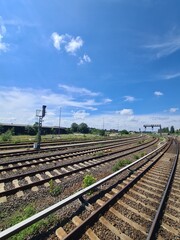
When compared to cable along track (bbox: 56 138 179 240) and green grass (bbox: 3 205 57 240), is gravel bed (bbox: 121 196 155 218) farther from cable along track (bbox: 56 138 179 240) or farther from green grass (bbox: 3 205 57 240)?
green grass (bbox: 3 205 57 240)

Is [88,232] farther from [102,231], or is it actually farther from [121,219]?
[121,219]

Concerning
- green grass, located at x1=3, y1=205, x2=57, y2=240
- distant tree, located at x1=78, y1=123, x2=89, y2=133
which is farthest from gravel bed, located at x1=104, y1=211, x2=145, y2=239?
distant tree, located at x1=78, y1=123, x2=89, y2=133

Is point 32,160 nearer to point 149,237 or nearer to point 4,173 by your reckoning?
point 4,173

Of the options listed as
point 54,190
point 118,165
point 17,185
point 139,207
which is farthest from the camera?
point 118,165

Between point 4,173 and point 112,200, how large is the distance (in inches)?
254

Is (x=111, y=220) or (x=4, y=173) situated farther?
(x=4, y=173)

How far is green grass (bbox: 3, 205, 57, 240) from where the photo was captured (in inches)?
177

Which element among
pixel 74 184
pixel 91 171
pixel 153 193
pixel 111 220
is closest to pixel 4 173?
pixel 74 184

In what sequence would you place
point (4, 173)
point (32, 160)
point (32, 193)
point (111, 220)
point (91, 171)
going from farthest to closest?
1. point (32, 160)
2. point (91, 171)
3. point (4, 173)
4. point (32, 193)
5. point (111, 220)

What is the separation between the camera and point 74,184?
8430 mm

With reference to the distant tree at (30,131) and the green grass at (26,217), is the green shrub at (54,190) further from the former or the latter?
the distant tree at (30,131)

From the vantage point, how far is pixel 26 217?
5301 millimetres

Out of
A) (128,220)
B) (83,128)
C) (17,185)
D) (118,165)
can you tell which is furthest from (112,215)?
(83,128)

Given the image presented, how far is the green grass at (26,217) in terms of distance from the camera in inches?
177
